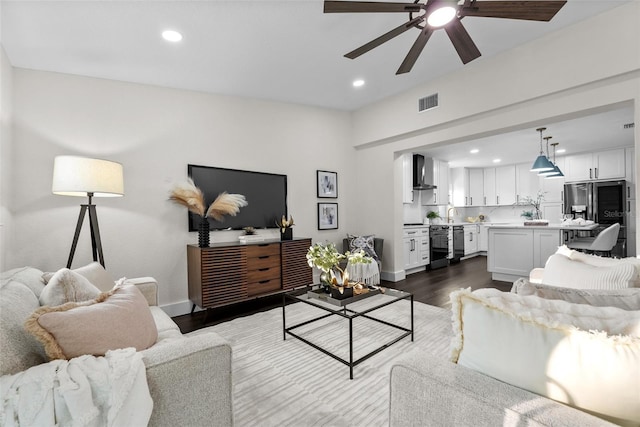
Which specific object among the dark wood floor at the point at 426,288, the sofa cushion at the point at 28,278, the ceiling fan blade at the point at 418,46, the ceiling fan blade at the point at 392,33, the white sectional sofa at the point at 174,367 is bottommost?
the dark wood floor at the point at 426,288

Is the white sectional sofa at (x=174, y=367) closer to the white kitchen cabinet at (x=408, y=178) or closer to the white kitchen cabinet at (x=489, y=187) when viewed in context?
the white kitchen cabinet at (x=408, y=178)

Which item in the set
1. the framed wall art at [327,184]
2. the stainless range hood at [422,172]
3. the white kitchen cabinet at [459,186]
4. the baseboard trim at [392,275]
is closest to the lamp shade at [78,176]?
the framed wall art at [327,184]

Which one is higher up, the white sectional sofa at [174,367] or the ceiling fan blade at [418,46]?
the ceiling fan blade at [418,46]

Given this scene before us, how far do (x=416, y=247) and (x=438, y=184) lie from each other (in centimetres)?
231

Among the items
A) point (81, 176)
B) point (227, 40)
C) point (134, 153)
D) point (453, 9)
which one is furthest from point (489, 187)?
point (81, 176)

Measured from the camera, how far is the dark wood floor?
10.7ft

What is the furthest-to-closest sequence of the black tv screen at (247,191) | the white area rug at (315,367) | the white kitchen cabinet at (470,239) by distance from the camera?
the white kitchen cabinet at (470,239)
the black tv screen at (247,191)
the white area rug at (315,367)

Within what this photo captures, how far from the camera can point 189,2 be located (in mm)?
2176

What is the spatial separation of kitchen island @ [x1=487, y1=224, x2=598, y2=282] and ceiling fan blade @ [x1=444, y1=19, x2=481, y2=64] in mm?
3326

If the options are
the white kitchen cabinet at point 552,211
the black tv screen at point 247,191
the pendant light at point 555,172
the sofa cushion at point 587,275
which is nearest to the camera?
the sofa cushion at point 587,275

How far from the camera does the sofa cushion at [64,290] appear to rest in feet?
4.49

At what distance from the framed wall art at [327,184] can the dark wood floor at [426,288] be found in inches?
67.4

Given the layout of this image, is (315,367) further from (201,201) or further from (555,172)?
(555,172)

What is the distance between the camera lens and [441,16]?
1808 millimetres
